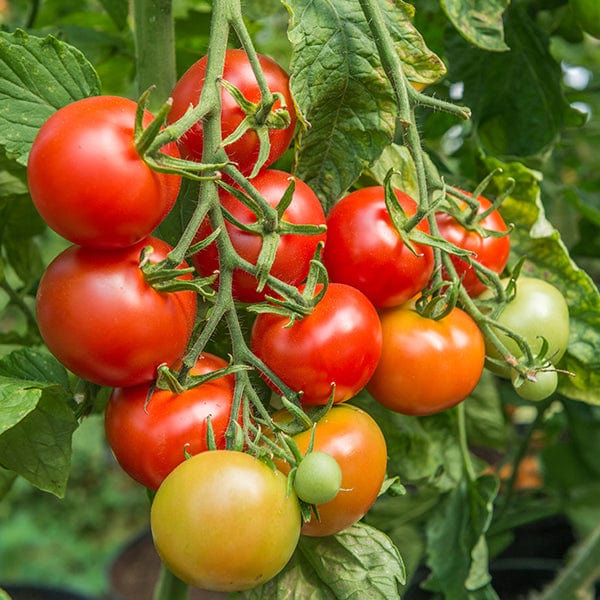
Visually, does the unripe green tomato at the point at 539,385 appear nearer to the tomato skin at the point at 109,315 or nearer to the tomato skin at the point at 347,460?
the tomato skin at the point at 347,460

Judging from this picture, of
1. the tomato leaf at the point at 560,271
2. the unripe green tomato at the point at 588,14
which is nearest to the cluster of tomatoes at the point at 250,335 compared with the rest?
the tomato leaf at the point at 560,271

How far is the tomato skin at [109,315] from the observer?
1.46 ft

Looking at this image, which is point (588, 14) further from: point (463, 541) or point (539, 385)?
point (463, 541)

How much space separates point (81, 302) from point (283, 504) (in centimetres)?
15

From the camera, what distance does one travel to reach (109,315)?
45cm

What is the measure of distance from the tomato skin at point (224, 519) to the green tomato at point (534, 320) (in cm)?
21

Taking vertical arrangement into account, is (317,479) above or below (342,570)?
above

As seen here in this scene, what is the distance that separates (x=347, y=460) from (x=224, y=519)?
89 mm

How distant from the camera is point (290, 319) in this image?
469 millimetres

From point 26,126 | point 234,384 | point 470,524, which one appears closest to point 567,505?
point 470,524

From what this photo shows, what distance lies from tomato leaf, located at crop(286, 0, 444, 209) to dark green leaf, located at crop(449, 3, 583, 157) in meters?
0.25

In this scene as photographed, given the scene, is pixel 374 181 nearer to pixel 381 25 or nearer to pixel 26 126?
pixel 381 25

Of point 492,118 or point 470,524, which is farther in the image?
point 492,118

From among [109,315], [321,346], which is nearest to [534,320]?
[321,346]
